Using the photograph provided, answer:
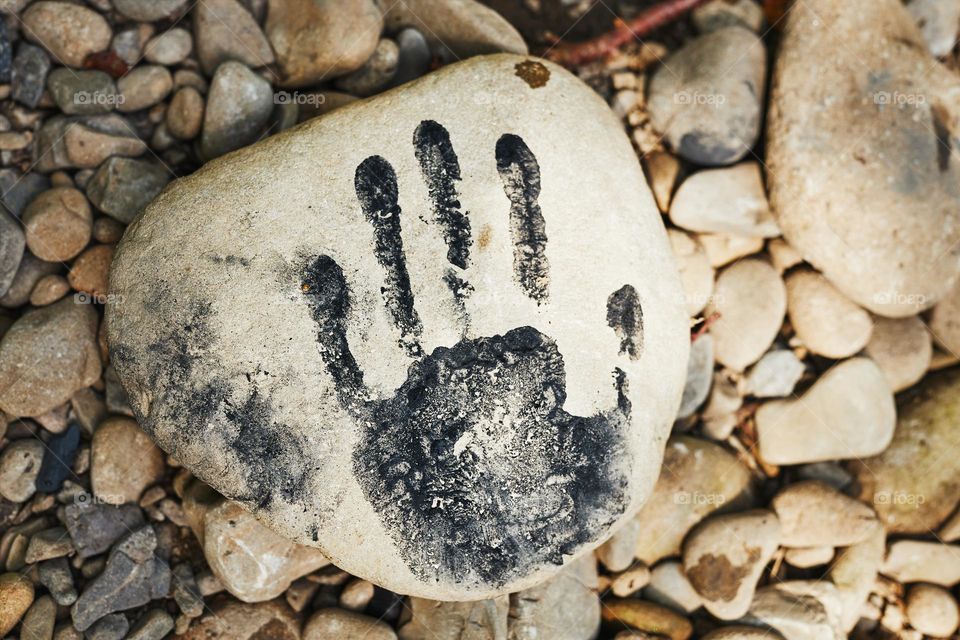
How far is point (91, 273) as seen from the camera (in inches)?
129

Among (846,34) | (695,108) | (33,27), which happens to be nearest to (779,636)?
(695,108)

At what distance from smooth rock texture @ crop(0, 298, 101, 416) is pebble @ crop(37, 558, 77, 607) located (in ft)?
2.14

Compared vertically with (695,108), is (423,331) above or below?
below

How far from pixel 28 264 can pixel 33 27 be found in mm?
1068

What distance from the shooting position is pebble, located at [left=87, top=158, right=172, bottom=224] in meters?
3.28

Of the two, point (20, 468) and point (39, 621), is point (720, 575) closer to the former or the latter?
point (39, 621)

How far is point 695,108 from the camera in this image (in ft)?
12.3

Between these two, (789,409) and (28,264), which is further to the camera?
(789,409)

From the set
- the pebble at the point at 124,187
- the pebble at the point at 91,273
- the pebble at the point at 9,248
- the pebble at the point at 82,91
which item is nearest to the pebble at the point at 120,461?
the pebble at the point at 91,273

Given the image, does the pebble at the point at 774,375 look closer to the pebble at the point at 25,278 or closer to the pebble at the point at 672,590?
the pebble at the point at 672,590

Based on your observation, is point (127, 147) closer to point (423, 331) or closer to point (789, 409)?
point (423, 331)

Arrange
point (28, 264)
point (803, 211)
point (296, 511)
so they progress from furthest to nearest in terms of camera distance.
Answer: point (803, 211) → point (28, 264) → point (296, 511)

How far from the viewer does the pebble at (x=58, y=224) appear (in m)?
3.24

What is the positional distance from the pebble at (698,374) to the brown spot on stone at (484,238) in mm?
1367
